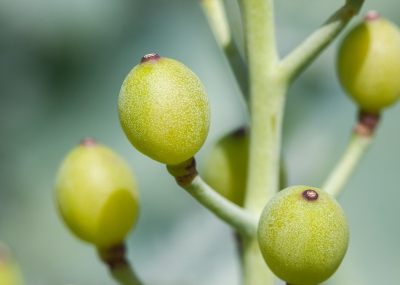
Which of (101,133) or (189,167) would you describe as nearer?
(189,167)

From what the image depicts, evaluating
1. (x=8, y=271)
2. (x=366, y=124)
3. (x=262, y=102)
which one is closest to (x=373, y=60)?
(x=366, y=124)

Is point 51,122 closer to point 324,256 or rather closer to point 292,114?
point 292,114

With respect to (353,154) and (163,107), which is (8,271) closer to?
(163,107)

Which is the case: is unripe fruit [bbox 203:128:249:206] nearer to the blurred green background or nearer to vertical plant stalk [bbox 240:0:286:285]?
vertical plant stalk [bbox 240:0:286:285]

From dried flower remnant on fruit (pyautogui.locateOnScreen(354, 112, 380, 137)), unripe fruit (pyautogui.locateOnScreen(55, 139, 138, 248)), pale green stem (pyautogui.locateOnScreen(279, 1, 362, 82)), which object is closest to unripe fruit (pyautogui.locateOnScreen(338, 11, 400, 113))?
dried flower remnant on fruit (pyautogui.locateOnScreen(354, 112, 380, 137))

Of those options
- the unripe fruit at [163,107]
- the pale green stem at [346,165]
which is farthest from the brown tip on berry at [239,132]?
the unripe fruit at [163,107]

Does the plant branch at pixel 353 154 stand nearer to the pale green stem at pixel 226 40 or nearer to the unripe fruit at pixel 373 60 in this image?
the unripe fruit at pixel 373 60

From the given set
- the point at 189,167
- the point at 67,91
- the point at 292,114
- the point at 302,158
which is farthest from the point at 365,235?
the point at 189,167
